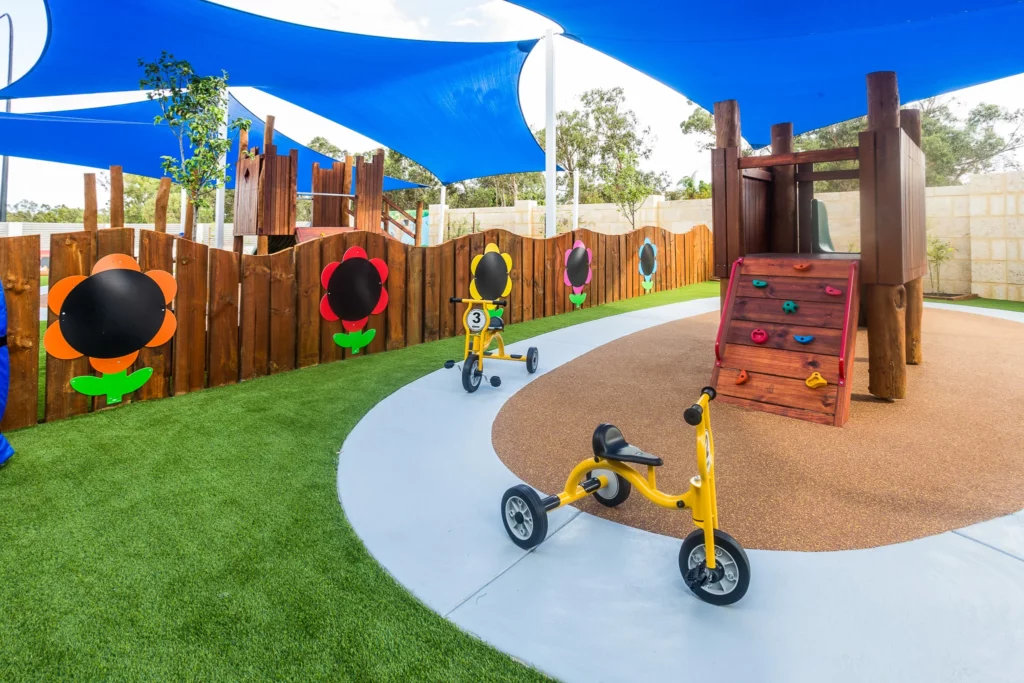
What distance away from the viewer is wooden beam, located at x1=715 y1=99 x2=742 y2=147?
4.84m

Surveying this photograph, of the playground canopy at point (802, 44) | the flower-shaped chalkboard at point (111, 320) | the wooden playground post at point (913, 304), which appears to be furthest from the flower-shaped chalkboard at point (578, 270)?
the flower-shaped chalkboard at point (111, 320)

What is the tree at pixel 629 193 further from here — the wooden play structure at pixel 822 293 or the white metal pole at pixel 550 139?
the wooden play structure at pixel 822 293

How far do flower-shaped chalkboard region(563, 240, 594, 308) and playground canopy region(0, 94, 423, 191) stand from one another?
16.7ft

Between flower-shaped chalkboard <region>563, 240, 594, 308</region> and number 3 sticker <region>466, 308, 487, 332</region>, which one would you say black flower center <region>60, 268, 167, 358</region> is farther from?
flower-shaped chalkboard <region>563, 240, 594, 308</region>

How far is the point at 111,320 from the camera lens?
398cm

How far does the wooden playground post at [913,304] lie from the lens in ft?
17.5

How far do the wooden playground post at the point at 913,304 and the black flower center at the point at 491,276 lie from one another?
469 centimetres

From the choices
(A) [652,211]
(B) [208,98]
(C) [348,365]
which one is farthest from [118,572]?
(A) [652,211]

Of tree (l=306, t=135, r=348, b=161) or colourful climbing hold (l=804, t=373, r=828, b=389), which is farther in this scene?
tree (l=306, t=135, r=348, b=161)

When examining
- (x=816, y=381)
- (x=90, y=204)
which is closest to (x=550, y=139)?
(x=816, y=381)

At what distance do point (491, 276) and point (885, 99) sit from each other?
4.73 metres

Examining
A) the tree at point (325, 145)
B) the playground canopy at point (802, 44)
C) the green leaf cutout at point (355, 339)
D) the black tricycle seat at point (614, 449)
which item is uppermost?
the tree at point (325, 145)

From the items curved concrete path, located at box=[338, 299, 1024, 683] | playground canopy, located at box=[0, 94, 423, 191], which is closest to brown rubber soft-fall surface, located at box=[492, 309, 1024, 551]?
curved concrete path, located at box=[338, 299, 1024, 683]

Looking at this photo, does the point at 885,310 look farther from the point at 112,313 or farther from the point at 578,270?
the point at 112,313
